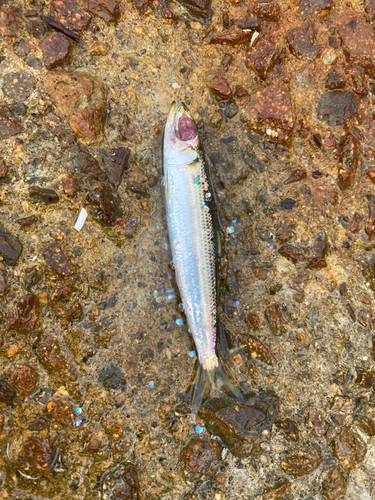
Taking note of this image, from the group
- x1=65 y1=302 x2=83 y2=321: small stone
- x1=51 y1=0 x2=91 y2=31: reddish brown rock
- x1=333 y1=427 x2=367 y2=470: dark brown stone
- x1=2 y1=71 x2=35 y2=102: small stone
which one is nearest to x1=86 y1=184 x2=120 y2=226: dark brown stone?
x1=65 y1=302 x2=83 y2=321: small stone

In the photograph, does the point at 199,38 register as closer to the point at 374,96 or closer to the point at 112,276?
the point at 374,96

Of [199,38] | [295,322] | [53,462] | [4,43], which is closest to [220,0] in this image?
[199,38]

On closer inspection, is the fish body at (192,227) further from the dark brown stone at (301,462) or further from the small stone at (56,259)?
the dark brown stone at (301,462)

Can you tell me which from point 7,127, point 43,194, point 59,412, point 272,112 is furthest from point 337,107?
point 59,412

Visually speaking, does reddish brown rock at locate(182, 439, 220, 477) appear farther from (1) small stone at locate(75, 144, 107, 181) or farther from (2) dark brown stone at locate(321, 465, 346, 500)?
(1) small stone at locate(75, 144, 107, 181)

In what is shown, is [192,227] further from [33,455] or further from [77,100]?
[33,455]

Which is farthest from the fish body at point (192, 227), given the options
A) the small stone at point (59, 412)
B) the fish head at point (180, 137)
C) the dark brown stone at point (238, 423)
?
the small stone at point (59, 412)
